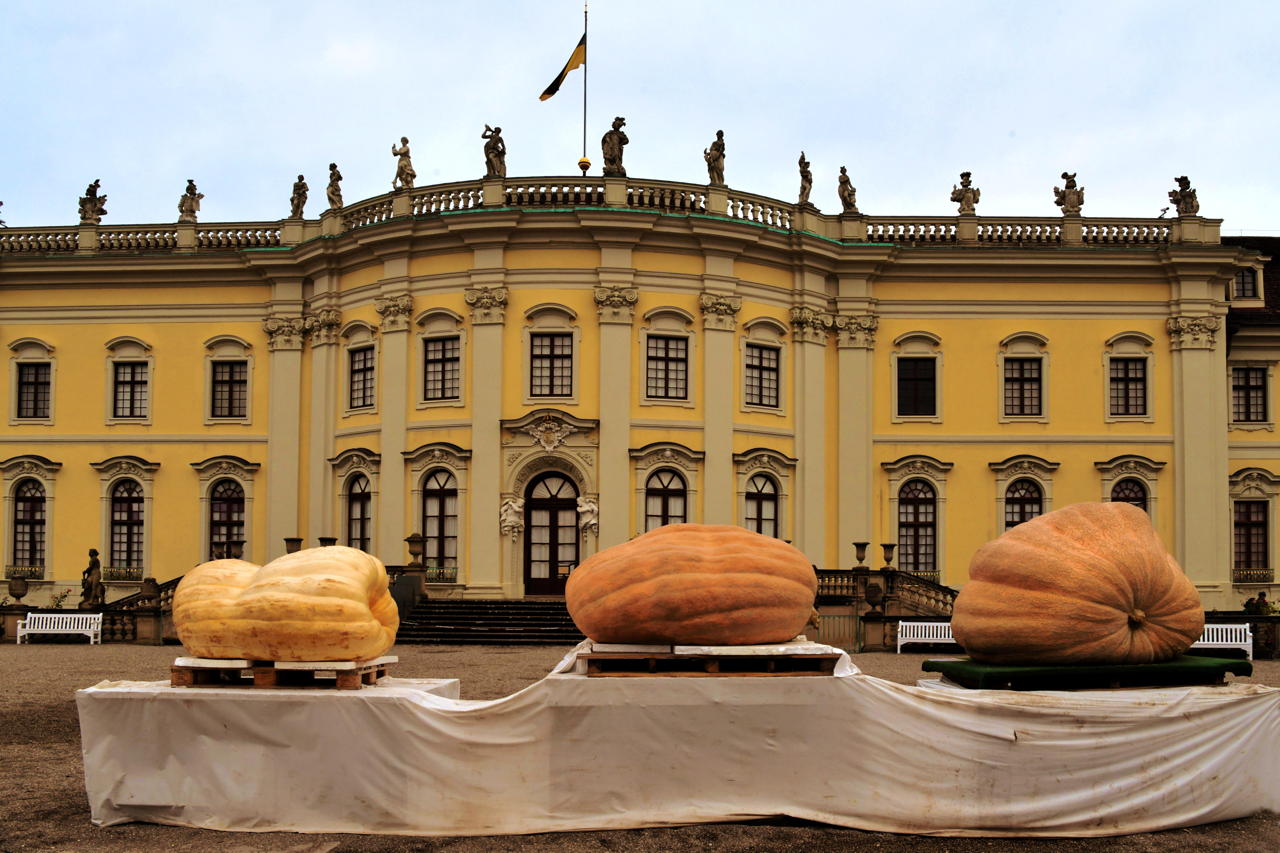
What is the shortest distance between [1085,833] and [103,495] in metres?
27.0

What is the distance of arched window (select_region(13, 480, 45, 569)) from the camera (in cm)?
2986

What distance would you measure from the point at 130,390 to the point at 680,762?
25.9m

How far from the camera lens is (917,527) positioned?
29.0 m

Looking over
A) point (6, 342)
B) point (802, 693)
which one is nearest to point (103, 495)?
point (6, 342)

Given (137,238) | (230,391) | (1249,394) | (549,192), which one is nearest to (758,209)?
(549,192)

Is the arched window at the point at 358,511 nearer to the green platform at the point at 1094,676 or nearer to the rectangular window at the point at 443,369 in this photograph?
the rectangular window at the point at 443,369

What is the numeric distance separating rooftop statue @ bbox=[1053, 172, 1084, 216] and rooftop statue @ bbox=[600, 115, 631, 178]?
35.8 ft

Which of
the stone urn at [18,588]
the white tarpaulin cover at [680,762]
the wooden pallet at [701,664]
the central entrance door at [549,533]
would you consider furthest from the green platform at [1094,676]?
the stone urn at [18,588]

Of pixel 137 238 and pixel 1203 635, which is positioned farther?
pixel 137 238

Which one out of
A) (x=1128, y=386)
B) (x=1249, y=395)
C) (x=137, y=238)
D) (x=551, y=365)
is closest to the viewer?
(x=551, y=365)

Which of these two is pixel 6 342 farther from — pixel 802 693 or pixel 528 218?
pixel 802 693

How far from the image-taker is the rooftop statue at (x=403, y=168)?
28.7 m

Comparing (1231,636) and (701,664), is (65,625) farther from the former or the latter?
(1231,636)

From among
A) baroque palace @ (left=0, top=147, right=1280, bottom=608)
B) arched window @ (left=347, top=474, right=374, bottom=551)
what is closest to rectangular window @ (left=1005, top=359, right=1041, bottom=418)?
baroque palace @ (left=0, top=147, right=1280, bottom=608)
